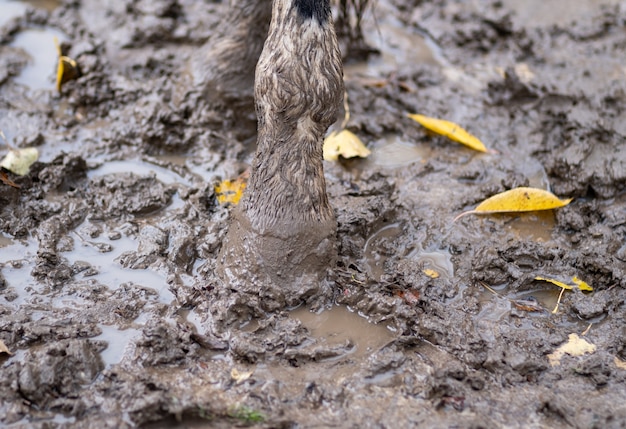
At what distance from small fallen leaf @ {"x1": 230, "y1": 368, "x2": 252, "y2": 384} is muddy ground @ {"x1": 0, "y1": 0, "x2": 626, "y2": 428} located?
14mm

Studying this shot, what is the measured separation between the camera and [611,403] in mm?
2807

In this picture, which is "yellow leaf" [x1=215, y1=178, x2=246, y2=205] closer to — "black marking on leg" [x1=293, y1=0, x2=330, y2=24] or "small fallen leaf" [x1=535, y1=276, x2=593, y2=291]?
"black marking on leg" [x1=293, y1=0, x2=330, y2=24]

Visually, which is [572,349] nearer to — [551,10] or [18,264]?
[18,264]

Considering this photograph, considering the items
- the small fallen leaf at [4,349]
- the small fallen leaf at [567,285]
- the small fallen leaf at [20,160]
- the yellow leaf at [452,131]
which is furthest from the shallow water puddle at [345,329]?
the small fallen leaf at [20,160]

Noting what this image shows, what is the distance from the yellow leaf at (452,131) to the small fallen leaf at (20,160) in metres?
2.39

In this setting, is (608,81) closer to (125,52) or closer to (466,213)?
(466,213)

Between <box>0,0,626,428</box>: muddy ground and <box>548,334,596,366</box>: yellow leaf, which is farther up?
<box>0,0,626,428</box>: muddy ground

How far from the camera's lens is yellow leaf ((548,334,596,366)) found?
119 inches

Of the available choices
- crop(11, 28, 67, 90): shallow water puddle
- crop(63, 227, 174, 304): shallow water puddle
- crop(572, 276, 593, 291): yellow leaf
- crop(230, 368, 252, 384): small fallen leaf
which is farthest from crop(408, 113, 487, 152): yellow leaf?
crop(11, 28, 67, 90): shallow water puddle

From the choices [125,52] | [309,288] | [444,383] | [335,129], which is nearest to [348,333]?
[309,288]

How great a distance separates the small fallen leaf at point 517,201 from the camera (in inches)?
149

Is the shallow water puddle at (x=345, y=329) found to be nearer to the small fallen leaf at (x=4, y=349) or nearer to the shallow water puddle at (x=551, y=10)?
the small fallen leaf at (x=4, y=349)

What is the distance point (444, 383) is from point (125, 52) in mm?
3392

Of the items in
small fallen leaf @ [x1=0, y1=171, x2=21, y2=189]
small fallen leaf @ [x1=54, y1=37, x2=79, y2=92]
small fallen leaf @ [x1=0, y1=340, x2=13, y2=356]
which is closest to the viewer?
small fallen leaf @ [x1=0, y1=340, x2=13, y2=356]
